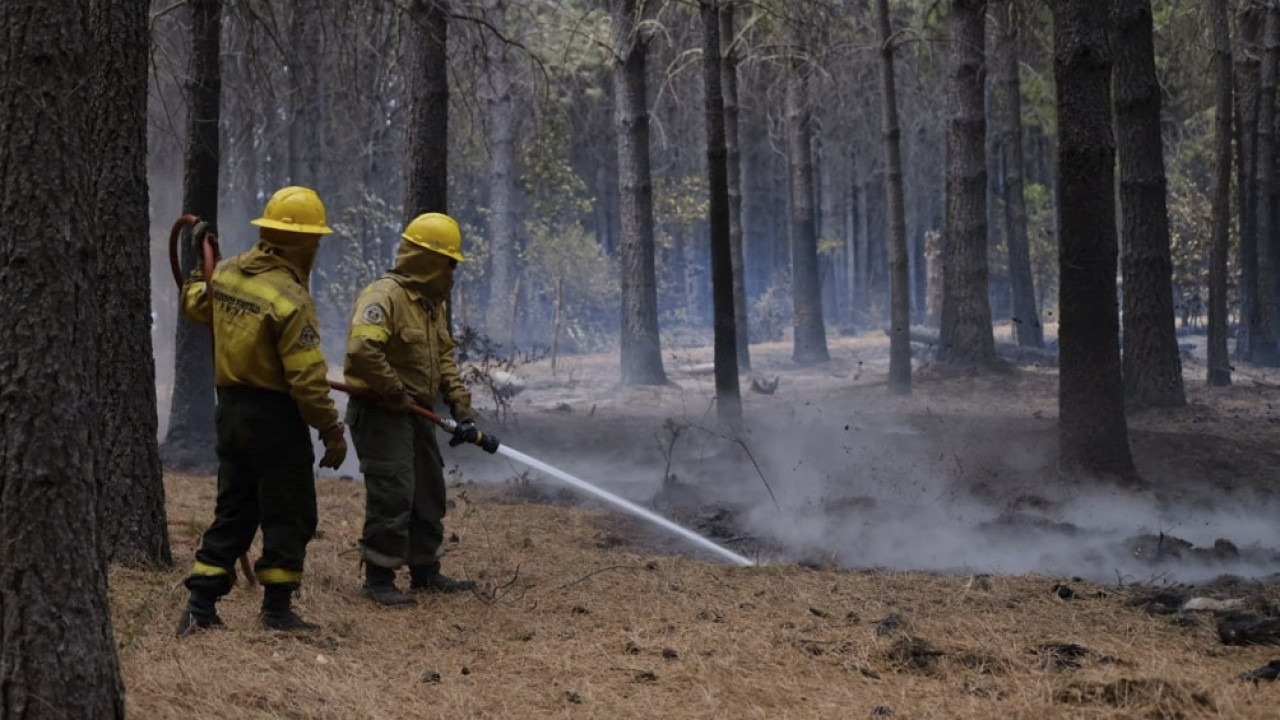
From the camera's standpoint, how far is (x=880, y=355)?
30.7 meters

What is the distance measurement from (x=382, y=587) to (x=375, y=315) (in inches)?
58.1

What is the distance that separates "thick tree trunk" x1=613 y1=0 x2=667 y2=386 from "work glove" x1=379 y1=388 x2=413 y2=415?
12.6 m

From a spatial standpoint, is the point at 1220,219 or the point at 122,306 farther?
the point at 1220,219

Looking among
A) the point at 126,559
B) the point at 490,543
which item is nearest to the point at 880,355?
the point at 490,543

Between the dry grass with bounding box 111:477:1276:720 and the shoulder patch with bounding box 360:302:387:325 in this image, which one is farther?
the shoulder patch with bounding box 360:302:387:325

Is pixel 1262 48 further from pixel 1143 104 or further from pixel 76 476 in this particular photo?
pixel 76 476

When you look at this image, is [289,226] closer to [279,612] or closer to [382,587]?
[279,612]

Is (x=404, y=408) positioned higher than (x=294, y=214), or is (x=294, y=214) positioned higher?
(x=294, y=214)

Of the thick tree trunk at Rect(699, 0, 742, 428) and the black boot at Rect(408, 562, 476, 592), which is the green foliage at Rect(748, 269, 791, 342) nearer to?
the thick tree trunk at Rect(699, 0, 742, 428)

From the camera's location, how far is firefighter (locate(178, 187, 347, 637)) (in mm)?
5867

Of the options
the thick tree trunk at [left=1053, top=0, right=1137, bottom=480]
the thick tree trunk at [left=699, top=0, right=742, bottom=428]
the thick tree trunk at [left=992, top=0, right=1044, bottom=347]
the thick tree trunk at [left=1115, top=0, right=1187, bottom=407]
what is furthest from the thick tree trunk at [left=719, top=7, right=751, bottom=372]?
the thick tree trunk at [left=1053, top=0, right=1137, bottom=480]

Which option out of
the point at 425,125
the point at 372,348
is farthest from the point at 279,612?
the point at 425,125

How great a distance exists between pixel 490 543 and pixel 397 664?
132 inches

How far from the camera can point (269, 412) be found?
235 inches
